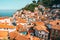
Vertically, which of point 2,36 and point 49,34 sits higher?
point 2,36

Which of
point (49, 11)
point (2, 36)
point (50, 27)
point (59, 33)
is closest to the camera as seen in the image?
point (2, 36)

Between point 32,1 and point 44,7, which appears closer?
point 44,7

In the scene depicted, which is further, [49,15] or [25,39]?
[49,15]

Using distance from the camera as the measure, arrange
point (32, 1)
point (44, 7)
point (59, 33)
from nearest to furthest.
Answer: point (59, 33), point (44, 7), point (32, 1)

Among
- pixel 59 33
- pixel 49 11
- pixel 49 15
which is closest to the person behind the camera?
pixel 59 33

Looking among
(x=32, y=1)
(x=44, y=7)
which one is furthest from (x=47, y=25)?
(x=32, y=1)

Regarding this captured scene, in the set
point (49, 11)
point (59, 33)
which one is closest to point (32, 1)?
point (49, 11)

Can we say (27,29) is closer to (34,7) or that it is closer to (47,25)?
(47,25)

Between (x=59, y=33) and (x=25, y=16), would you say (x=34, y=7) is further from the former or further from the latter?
(x=59, y=33)

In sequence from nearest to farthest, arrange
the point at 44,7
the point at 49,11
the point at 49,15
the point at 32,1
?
the point at 49,15
the point at 49,11
the point at 44,7
the point at 32,1
